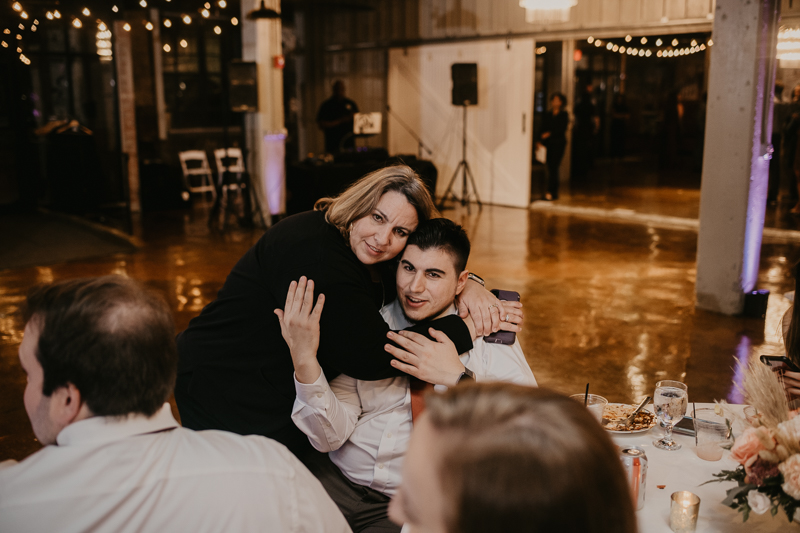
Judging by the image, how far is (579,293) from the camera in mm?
6164

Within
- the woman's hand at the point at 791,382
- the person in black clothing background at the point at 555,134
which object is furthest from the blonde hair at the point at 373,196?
the person in black clothing background at the point at 555,134

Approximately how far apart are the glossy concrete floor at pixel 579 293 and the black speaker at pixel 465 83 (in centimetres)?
204

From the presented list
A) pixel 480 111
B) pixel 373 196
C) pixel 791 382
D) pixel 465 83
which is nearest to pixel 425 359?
pixel 373 196

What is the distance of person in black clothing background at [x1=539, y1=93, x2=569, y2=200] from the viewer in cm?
1123

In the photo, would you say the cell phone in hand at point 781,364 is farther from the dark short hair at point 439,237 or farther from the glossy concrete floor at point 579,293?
the glossy concrete floor at point 579,293

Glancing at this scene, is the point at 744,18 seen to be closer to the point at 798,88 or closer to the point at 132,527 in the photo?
the point at 798,88

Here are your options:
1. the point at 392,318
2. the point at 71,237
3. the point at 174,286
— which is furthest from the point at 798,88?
the point at 71,237

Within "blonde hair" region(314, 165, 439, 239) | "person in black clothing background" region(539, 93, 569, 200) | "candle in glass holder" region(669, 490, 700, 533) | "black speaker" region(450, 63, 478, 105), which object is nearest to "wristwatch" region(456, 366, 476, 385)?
"blonde hair" region(314, 165, 439, 239)

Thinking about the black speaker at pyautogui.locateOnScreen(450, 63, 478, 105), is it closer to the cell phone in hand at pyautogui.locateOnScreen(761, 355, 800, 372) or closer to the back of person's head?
the cell phone in hand at pyautogui.locateOnScreen(761, 355, 800, 372)

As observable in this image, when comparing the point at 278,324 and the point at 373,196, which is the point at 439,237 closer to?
the point at 373,196

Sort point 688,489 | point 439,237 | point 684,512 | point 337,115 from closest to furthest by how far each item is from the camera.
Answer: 1. point 684,512
2. point 688,489
3. point 439,237
4. point 337,115

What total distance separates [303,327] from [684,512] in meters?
1.02

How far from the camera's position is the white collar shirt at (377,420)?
6.49 ft

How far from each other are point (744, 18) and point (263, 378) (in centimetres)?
488
